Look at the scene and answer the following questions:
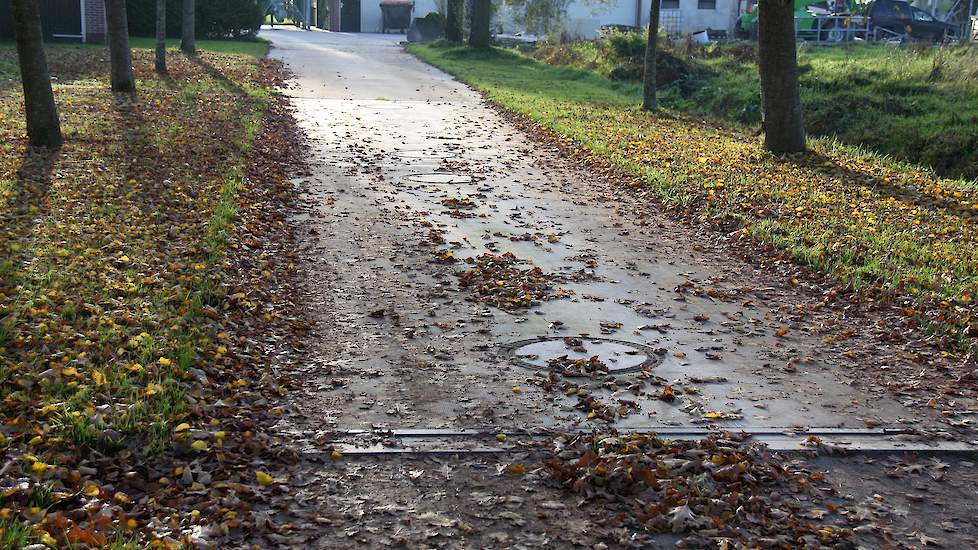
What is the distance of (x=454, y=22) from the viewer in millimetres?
39969

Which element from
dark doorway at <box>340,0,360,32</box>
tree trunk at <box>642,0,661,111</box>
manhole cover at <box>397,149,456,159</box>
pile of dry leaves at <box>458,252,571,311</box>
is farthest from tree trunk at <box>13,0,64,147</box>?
dark doorway at <box>340,0,360,32</box>

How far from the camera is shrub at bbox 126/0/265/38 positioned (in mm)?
38812

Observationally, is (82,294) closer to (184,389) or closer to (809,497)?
(184,389)

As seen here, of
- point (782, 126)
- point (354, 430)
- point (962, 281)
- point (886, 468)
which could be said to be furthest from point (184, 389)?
point (782, 126)

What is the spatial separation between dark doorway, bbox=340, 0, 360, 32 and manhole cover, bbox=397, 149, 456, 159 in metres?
48.1

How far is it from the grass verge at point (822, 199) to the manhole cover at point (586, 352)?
2.27 m

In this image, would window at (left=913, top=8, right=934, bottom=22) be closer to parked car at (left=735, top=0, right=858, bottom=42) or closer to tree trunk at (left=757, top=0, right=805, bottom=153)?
parked car at (left=735, top=0, right=858, bottom=42)

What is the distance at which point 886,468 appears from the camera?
206 inches

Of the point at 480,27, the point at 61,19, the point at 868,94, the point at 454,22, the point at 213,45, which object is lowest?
the point at 868,94

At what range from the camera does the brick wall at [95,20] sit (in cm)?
3616

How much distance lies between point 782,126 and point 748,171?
158 cm

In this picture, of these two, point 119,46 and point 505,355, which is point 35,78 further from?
point 505,355

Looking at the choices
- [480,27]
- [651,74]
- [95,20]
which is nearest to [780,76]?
[651,74]

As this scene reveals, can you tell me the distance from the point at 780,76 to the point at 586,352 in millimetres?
8803
